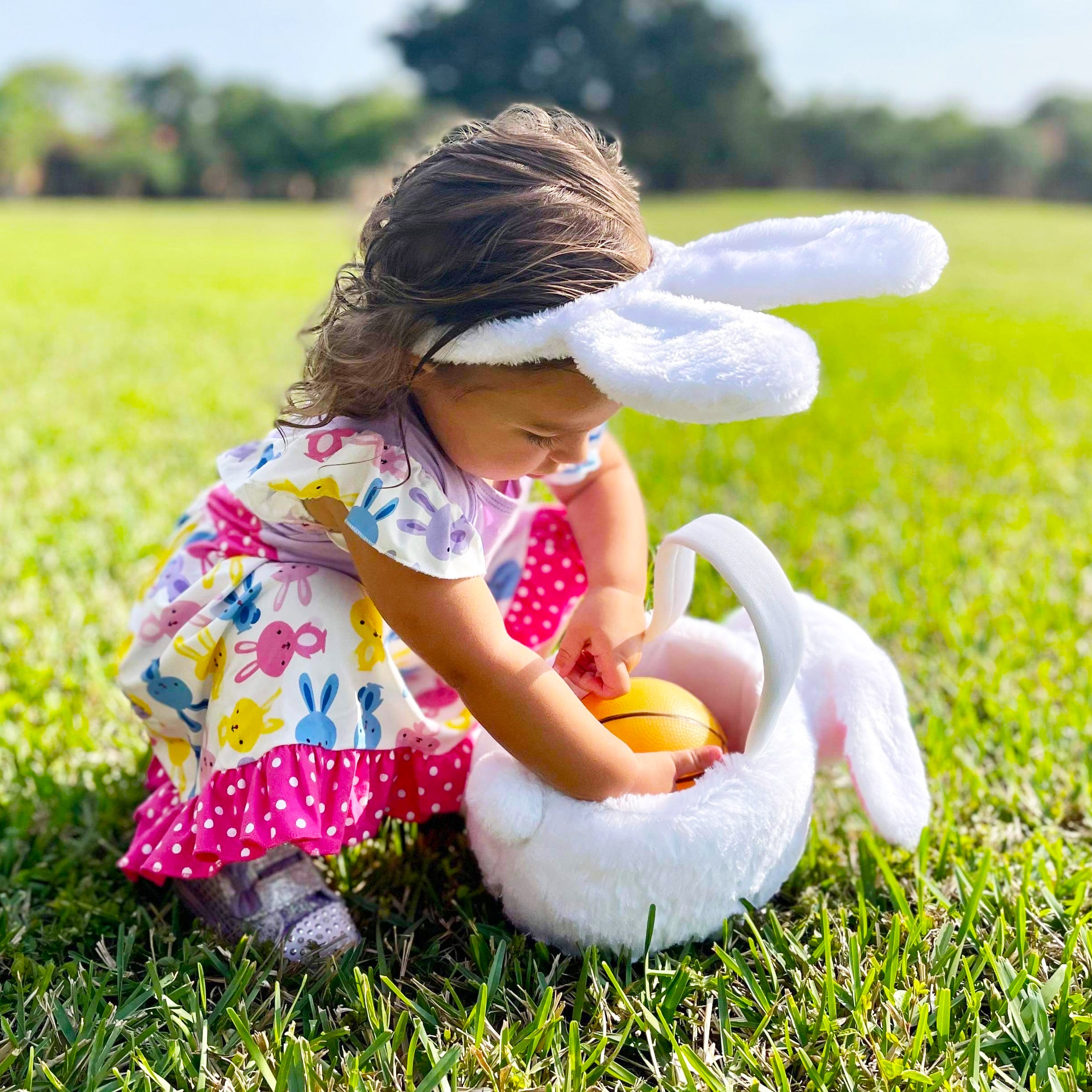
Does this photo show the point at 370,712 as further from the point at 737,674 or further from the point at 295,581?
the point at 737,674

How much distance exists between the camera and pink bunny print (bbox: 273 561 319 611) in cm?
154

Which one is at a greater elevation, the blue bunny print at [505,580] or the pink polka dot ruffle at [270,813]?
the blue bunny print at [505,580]

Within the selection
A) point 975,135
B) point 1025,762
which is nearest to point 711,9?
point 975,135

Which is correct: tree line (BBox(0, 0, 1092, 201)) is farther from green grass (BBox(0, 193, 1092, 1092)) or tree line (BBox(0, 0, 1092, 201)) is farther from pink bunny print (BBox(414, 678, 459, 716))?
pink bunny print (BBox(414, 678, 459, 716))

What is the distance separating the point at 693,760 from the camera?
157 cm

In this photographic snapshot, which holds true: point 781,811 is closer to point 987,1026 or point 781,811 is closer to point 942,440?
point 987,1026

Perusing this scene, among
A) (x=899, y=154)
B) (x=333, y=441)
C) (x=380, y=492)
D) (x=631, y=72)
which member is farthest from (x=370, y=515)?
(x=631, y=72)

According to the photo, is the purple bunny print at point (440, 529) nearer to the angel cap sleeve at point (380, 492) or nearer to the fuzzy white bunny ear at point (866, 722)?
the angel cap sleeve at point (380, 492)

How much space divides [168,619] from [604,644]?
0.64 meters

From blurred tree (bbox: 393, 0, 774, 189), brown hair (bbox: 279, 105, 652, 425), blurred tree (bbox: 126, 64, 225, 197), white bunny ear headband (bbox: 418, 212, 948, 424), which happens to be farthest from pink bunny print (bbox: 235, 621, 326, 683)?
blurred tree (bbox: 126, 64, 225, 197)

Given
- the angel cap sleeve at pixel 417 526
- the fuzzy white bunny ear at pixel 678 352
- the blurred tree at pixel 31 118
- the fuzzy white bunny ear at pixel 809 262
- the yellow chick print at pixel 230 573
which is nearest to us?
the fuzzy white bunny ear at pixel 678 352

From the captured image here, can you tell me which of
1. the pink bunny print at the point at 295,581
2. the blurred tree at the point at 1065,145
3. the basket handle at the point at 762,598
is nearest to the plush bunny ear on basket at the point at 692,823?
the basket handle at the point at 762,598

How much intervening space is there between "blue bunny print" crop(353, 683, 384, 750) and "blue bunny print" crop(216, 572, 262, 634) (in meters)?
0.18

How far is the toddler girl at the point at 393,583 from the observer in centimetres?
133
